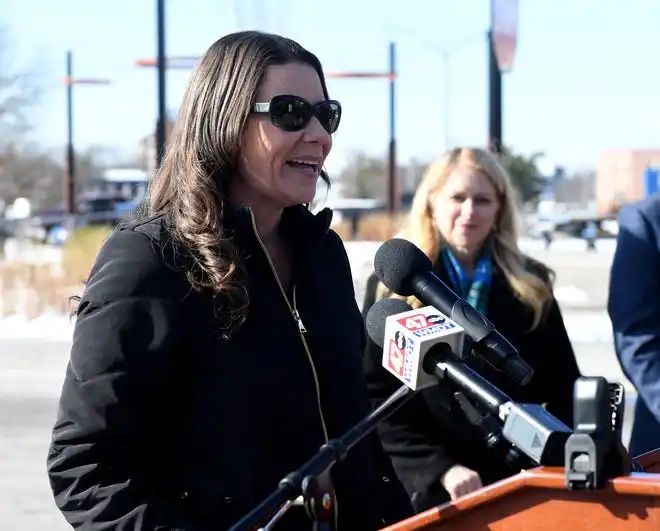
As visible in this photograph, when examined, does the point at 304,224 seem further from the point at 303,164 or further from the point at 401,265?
the point at 401,265

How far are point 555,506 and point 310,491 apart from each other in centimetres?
35

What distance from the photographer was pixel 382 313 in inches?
77.3

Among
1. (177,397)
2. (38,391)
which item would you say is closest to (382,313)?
(177,397)

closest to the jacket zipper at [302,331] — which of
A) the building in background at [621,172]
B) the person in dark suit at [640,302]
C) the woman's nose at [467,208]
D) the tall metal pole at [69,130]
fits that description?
the person in dark suit at [640,302]

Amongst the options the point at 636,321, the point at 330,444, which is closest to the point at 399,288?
the point at 330,444

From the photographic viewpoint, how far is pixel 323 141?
2.29 meters

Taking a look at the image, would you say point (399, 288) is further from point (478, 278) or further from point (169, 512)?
point (478, 278)

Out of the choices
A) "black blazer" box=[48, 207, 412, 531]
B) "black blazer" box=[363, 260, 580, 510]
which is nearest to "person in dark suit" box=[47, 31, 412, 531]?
"black blazer" box=[48, 207, 412, 531]

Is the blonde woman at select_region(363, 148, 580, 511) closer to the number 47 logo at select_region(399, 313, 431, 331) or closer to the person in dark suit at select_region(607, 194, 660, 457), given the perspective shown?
the person in dark suit at select_region(607, 194, 660, 457)

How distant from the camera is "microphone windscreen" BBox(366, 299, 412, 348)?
1933mm

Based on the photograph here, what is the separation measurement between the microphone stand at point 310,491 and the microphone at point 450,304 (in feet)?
0.49

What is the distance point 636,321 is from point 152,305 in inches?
60.7

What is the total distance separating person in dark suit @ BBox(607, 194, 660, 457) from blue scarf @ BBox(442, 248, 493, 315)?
0.79 m

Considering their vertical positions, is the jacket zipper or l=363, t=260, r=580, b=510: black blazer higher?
Result: the jacket zipper
